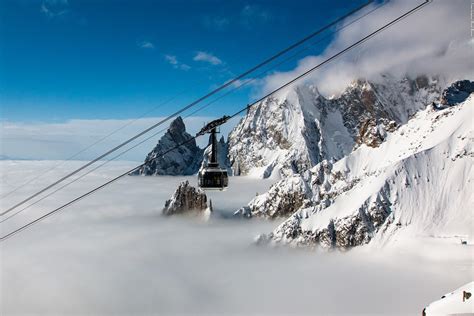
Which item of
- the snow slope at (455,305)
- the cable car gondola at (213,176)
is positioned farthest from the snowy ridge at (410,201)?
the cable car gondola at (213,176)

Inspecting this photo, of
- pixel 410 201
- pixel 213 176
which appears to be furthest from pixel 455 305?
pixel 410 201

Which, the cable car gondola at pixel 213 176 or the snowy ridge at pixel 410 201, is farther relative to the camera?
the snowy ridge at pixel 410 201

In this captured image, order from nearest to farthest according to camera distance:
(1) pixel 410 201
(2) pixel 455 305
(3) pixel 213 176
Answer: (2) pixel 455 305 < (3) pixel 213 176 < (1) pixel 410 201

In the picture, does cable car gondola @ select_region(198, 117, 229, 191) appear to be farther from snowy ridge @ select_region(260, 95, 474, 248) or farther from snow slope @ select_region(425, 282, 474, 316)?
snowy ridge @ select_region(260, 95, 474, 248)

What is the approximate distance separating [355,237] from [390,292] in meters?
31.5

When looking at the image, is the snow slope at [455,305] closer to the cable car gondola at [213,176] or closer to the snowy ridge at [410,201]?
the cable car gondola at [213,176]

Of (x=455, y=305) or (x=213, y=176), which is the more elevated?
(x=213, y=176)

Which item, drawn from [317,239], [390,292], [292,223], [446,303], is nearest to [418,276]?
[390,292]

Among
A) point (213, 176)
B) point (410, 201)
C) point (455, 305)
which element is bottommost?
point (410, 201)

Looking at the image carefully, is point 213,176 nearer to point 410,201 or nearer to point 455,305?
point 455,305

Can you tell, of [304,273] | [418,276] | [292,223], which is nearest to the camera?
[418,276]

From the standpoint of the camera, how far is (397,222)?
5999 inches

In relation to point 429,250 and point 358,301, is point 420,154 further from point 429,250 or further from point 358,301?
point 358,301

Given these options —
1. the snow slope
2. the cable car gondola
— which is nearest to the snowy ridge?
the snow slope
